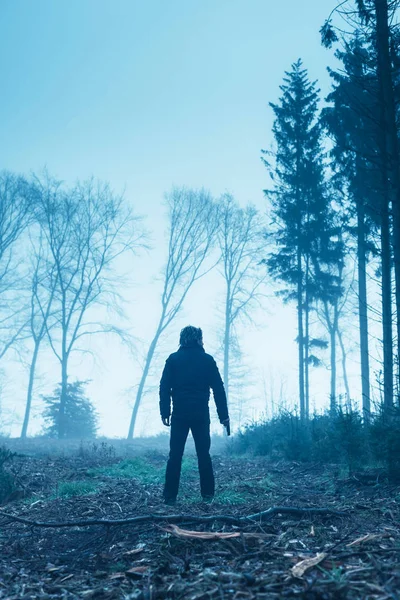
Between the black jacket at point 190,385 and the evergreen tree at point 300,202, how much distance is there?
13.5m

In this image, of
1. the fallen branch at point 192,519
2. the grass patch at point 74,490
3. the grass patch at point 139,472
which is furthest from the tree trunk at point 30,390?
the fallen branch at point 192,519

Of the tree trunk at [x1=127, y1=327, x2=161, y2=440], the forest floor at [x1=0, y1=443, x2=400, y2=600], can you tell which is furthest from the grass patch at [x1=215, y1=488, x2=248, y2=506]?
the tree trunk at [x1=127, y1=327, x2=161, y2=440]

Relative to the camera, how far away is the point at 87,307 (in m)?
27.1

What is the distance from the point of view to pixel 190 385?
6.18 m

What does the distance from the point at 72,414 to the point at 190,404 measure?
2369 cm

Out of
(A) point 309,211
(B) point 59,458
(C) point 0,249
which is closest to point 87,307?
(C) point 0,249

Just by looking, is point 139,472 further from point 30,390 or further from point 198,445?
point 30,390

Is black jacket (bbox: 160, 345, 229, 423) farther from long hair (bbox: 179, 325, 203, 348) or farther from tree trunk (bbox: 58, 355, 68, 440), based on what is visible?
tree trunk (bbox: 58, 355, 68, 440)

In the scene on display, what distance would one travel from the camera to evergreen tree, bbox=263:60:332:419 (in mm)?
19844

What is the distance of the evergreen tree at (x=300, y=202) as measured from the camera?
1984 centimetres

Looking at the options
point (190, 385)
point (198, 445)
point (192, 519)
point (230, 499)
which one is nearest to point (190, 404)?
point (190, 385)

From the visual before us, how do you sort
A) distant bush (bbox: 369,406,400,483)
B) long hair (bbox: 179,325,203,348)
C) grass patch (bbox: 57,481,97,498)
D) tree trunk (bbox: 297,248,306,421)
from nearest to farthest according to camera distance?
1. long hair (bbox: 179,325,203,348)
2. distant bush (bbox: 369,406,400,483)
3. grass patch (bbox: 57,481,97,498)
4. tree trunk (bbox: 297,248,306,421)

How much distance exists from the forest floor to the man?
1.15 feet

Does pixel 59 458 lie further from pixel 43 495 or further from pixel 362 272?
pixel 362 272
